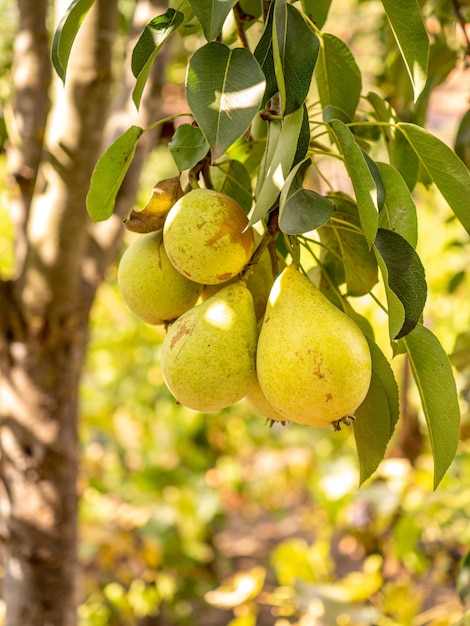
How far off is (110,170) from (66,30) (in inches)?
4.2

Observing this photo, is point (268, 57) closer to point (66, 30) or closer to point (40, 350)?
point (66, 30)

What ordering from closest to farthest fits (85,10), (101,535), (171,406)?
(85,10)
(101,535)
(171,406)

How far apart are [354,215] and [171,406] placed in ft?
6.40

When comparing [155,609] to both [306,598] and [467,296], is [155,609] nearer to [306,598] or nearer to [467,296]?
[306,598]

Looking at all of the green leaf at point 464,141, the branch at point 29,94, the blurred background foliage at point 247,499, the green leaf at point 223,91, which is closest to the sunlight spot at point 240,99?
the green leaf at point 223,91

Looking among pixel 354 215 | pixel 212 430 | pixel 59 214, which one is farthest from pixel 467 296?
pixel 354 215

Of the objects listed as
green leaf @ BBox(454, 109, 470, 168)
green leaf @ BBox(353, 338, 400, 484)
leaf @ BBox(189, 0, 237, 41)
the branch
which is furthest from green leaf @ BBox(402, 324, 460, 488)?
the branch

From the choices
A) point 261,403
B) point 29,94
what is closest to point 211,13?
point 261,403

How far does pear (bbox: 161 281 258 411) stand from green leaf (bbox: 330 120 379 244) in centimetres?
12

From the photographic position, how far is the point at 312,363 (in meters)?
0.45

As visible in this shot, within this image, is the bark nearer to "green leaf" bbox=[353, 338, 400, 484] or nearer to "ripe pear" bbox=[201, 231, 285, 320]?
"ripe pear" bbox=[201, 231, 285, 320]

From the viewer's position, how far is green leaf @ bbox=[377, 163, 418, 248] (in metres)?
0.48

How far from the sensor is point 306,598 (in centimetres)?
128

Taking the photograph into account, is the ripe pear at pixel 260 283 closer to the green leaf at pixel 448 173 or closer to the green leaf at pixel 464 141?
the green leaf at pixel 448 173
